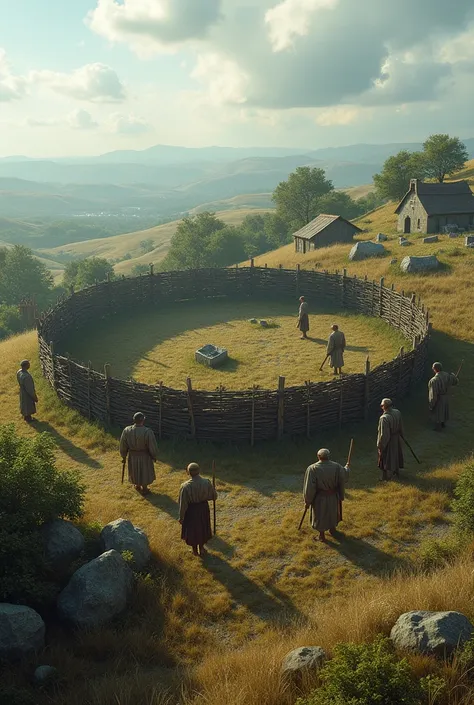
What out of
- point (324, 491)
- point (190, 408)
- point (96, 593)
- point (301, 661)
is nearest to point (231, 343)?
point (190, 408)

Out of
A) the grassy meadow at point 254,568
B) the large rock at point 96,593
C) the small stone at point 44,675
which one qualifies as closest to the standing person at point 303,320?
the grassy meadow at point 254,568

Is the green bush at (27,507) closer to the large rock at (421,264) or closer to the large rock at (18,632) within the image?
the large rock at (18,632)

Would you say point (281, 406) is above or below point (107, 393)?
below

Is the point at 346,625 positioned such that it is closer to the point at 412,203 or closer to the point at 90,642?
the point at 90,642

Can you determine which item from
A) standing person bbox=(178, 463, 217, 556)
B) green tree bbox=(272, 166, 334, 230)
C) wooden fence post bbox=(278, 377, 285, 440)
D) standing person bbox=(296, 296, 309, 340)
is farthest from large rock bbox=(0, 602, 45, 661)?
green tree bbox=(272, 166, 334, 230)

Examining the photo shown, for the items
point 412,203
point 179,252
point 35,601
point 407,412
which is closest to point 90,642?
point 35,601

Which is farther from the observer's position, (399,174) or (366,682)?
(399,174)

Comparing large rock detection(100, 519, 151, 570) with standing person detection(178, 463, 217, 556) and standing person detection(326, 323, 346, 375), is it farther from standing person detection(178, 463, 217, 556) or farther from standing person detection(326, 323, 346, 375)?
standing person detection(326, 323, 346, 375)

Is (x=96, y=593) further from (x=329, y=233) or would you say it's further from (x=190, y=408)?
(x=329, y=233)
